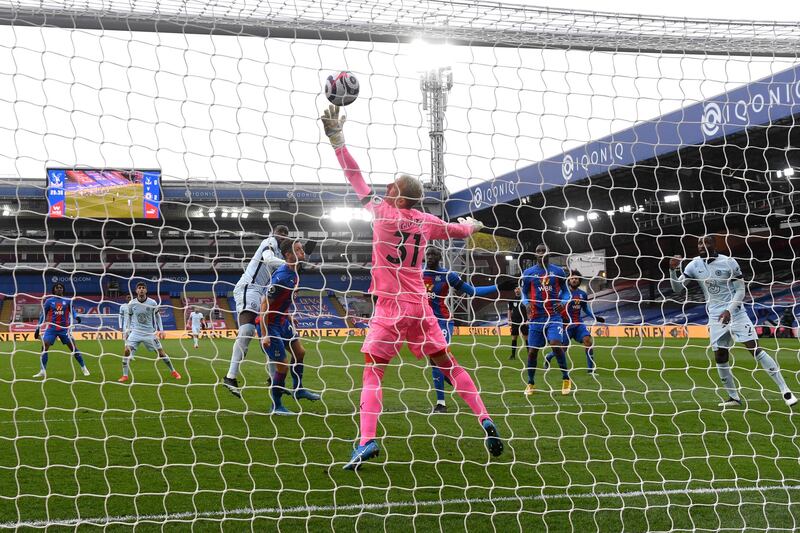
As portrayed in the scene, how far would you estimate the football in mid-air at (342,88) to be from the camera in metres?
4.01

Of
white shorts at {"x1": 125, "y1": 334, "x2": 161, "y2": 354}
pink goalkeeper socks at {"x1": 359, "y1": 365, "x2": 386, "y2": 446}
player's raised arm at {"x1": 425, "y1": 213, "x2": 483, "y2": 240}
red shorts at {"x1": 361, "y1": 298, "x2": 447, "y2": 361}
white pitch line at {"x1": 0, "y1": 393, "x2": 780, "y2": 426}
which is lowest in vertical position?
white pitch line at {"x1": 0, "y1": 393, "x2": 780, "y2": 426}

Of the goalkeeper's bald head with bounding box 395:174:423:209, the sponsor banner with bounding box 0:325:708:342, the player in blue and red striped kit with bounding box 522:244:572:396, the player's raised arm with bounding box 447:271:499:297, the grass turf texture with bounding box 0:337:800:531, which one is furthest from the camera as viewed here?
the sponsor banner with bounding box 0:325:708:342

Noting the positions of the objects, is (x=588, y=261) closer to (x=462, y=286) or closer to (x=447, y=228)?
(x=462, y=286)

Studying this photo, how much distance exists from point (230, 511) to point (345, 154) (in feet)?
7.01

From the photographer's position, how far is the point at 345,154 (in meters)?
4.33

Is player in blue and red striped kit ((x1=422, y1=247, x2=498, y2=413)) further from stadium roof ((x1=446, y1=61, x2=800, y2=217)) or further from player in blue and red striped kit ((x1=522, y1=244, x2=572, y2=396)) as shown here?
player in blue and red striped kit ((x1=522, y1=244, x2=572, y2=396))

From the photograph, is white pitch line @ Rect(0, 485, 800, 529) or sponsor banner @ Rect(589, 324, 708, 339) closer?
white pitch line @ Rect(0, 485, 800, 529)

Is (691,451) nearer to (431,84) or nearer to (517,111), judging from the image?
(517,111)

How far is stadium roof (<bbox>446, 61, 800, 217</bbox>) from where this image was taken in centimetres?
565

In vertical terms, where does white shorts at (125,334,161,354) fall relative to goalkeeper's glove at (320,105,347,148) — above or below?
below

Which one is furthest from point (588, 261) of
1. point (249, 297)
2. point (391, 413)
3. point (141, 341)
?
point (141, 341)

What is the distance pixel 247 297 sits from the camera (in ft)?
24.9

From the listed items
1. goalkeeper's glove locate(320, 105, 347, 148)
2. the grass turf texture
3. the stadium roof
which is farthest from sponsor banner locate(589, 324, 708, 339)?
goalkeeper's glove locate(320, 105, 347, 148)

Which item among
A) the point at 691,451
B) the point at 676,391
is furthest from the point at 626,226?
the point at 691,451
